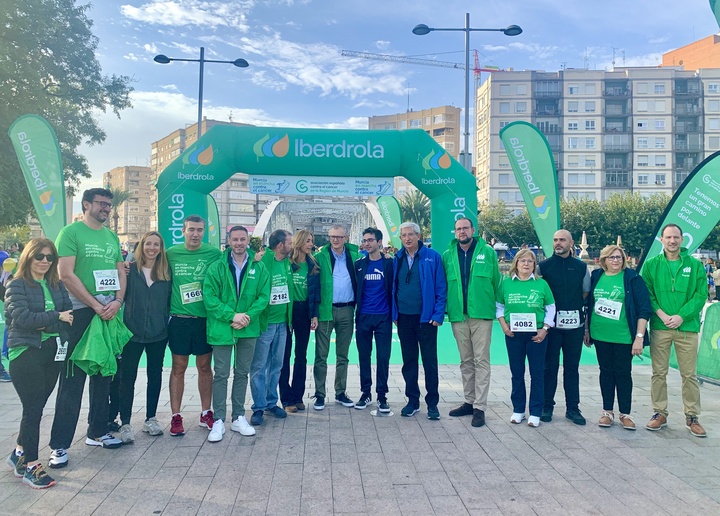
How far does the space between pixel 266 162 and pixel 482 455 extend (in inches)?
316

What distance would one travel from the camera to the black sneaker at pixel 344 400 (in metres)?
5.49

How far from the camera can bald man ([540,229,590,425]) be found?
5.02 metres

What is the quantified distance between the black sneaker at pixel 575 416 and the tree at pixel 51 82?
20387 mm

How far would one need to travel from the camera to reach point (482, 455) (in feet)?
13.5

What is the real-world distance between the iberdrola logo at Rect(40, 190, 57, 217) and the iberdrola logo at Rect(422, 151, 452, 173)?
7.19 metres

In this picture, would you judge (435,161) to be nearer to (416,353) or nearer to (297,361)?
(416,353)

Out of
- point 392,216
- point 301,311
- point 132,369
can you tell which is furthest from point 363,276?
point 392,216

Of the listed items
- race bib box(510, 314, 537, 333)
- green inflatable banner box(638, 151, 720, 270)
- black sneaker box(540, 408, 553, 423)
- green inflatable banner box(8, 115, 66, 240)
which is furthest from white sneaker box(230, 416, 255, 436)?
green inflatable banner box(638, 151, 720, 270)

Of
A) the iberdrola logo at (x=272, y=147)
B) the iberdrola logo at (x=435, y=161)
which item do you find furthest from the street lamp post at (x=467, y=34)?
the iberdrola logo at (x=272, y=147)

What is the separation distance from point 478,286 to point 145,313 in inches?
124

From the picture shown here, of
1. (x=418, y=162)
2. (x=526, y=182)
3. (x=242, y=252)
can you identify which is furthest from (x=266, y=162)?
(x=242, y=252)

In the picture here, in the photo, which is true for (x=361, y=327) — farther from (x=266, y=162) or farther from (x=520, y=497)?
(x=266, y=162)

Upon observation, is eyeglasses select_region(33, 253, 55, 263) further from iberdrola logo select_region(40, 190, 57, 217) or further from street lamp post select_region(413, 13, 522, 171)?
street lamp post select_region(413, 13, 522, 171)

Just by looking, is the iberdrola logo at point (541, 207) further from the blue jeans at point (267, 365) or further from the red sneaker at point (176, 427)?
the red sneaker at point (176, 427)
